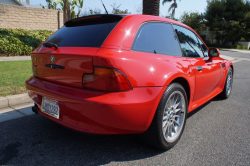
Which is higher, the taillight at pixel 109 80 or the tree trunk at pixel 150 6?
the tree trunk at pixel 150 6

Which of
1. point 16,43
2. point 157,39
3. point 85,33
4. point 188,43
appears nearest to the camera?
point 85,33

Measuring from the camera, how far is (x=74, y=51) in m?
2.18

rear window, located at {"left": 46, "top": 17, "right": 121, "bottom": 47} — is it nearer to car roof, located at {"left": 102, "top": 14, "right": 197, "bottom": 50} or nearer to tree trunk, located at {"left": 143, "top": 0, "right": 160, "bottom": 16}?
car roof, located at {"left": 102, "top": 14, "right": 197, "bottom": 50}

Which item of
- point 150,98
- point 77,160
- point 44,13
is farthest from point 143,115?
point 44,13

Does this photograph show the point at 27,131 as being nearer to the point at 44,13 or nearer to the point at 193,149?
the point at 193,149

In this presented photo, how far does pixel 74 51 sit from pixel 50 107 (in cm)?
68

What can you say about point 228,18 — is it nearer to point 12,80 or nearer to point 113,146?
point 12,80

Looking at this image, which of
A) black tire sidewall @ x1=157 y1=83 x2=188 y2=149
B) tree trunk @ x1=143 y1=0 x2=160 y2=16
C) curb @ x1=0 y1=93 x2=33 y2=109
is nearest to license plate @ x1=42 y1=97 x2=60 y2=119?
black tire sidewall @ x1=157 y1=83 x2=188 y2=149

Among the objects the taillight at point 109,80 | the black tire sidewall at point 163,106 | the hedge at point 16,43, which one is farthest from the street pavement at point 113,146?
the hedge at point 16,43

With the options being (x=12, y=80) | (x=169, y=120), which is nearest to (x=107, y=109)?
(x=169, y=120)

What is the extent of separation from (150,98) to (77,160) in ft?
3.30

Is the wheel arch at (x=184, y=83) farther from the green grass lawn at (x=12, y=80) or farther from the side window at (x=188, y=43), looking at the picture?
the green grass lawn at (x=12, y=80)

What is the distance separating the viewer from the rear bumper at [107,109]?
192 cm

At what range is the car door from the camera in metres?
2.97
